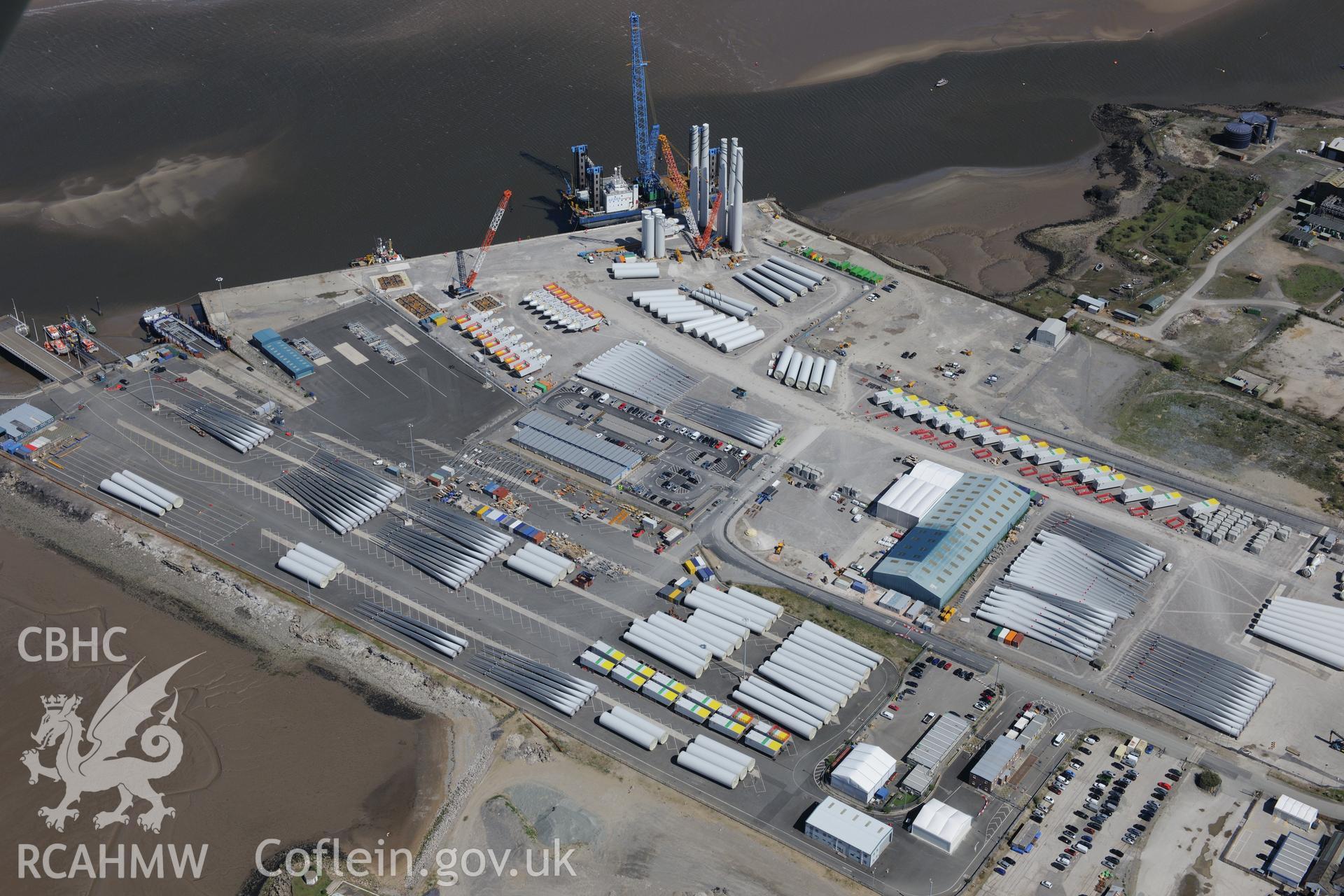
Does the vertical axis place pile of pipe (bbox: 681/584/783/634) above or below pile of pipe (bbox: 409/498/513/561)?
below

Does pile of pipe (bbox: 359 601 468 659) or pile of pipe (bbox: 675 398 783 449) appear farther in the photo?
pile of pipe (bbox: 675 398 783 449)

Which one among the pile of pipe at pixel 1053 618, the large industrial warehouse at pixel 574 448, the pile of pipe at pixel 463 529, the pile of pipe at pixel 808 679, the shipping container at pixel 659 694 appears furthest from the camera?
the large industrial warehouse at pixel 574 448

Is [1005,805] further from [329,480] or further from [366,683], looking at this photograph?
[329,480]

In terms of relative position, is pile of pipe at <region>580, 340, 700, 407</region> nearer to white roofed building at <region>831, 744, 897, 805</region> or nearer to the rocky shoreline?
the rocky shoreline

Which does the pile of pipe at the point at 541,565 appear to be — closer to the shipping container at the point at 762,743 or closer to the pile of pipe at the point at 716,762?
the pile of pipe at the point at 716,762

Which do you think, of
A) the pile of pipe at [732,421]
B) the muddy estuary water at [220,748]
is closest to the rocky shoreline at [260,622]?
the muddy estuary water at [220,748]

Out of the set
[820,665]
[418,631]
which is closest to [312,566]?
→ [418,631]

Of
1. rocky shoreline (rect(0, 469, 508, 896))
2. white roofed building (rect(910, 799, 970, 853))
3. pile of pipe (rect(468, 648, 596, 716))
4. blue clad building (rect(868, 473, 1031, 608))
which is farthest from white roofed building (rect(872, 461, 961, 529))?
rocky shoreline (rect(0, 469, 508, 896))
